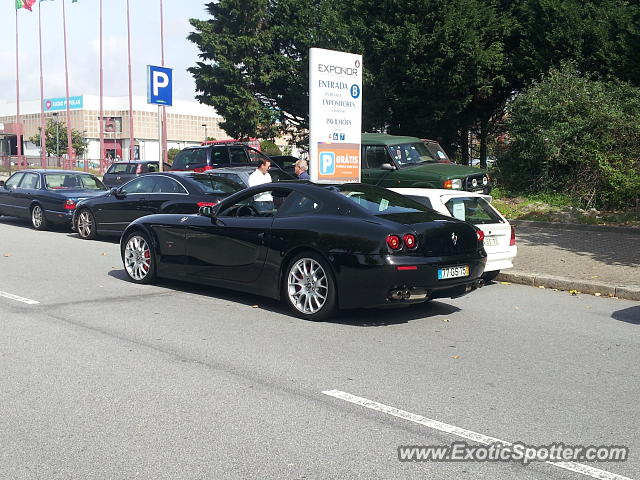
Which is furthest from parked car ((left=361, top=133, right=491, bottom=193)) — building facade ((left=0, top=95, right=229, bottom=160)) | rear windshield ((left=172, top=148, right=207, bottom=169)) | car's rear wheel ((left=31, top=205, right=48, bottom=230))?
building facade ((left=0, top=95, right=229, bottom=160))

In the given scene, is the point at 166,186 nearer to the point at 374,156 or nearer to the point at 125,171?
the point at 374,156

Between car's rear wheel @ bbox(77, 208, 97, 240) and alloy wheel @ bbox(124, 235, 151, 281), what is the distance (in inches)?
216

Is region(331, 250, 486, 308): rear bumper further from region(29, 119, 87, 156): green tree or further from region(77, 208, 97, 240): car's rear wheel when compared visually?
region(29, 119, 87, 156): green tree

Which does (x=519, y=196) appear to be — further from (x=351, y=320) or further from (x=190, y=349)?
(x=190, y=349)

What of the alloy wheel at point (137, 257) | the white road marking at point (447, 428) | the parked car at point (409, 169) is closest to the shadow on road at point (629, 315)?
the white road marking at point (447, 428)

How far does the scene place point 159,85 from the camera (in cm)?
1986

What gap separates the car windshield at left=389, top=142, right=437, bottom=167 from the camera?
16.1 m

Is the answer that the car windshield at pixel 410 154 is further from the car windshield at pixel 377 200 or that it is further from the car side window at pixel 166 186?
the car windshield at pixel 377 200

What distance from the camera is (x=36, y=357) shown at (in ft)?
19.7

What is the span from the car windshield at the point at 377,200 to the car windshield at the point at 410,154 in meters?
7.73

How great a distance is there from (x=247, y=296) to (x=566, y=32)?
56.1 feet

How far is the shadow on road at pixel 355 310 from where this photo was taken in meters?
7.73

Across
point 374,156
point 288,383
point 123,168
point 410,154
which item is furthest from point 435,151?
point 123,168

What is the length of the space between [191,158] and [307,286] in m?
13.8
